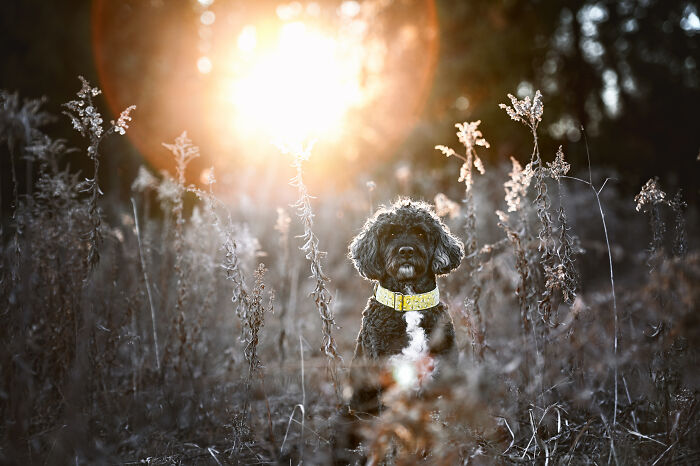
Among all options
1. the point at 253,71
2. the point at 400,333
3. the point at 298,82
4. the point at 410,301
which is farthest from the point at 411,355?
the point at 253,71

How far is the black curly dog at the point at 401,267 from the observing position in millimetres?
3342

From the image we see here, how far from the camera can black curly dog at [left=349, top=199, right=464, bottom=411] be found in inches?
132

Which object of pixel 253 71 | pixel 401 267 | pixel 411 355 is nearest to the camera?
pixel 411 355

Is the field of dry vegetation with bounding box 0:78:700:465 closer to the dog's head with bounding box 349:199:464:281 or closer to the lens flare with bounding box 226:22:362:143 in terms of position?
the dog's head with bounding box 349:199:464:281

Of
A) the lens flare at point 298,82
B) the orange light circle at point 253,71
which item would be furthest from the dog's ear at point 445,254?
the orange light circle at point 253,71

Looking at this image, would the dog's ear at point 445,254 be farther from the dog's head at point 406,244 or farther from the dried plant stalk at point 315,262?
the dried plant stalk at point 315,262

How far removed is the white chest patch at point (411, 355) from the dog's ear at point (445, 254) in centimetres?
41

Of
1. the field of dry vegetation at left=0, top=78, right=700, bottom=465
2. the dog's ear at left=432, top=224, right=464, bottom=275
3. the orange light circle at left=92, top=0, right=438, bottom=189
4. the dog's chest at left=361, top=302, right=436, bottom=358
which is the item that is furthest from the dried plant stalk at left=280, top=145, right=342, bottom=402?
the orange light circle at left=92, top=0, right=438, bottom=189

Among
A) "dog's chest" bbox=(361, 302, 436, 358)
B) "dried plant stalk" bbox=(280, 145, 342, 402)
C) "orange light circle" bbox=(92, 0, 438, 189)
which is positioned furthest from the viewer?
"orange light circle" bbox=(92, 0, 438, 189)

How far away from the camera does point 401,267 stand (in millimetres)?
3420

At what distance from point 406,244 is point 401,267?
0.21 metres

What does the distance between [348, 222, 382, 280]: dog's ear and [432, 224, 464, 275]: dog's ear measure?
43 centimetres

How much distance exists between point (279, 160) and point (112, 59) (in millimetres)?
5021

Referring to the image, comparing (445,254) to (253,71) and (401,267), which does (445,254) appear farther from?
(253,71)
